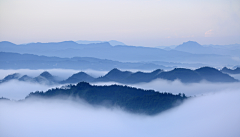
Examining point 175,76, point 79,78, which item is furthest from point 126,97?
point 79,78

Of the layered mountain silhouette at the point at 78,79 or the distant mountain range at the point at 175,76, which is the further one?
the layered mountain silhouette at the point at 78,79

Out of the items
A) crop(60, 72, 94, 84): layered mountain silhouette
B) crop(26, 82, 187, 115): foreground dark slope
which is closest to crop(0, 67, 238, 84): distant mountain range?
crop(60, 72, 94, 84): layered mountain silhouette

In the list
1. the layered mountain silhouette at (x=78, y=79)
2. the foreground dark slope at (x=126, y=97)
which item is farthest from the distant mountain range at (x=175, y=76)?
the foreground dark slope at (x=126, y=97)

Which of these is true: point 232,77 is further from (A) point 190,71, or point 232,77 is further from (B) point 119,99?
(B) point 119,99

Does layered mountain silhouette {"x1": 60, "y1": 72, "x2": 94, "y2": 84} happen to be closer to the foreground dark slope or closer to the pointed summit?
the pointed summit

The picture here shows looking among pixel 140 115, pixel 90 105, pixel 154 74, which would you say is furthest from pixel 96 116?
pixel 154 74

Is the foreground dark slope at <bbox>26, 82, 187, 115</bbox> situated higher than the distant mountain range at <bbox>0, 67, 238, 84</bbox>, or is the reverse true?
the distant mountain range at <bbox>0, 67, 238, 84</bbox>

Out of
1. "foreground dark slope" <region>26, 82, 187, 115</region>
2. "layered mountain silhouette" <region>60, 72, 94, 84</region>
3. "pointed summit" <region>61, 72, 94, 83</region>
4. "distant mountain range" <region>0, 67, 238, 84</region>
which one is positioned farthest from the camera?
"pointed summit" <region>61, 72, 94, 83</region>

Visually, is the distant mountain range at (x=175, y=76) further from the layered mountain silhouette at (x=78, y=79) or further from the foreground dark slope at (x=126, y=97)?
the foreground dark slope at (x=126, y=97)
